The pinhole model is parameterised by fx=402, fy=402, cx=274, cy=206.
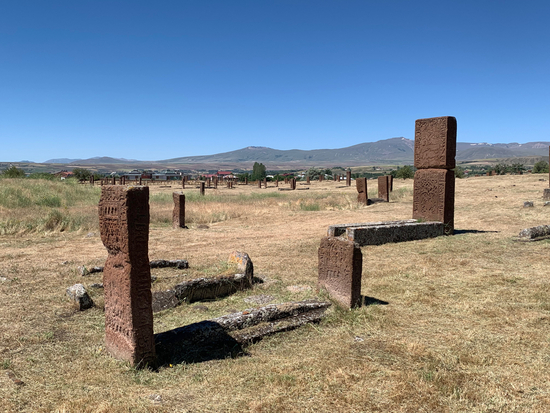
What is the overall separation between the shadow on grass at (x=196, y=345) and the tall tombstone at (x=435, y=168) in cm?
915

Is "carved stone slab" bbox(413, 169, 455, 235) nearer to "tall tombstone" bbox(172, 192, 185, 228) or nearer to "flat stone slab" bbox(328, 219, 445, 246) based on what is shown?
"flat stone slab" bbox(328, 219, 445, 246)

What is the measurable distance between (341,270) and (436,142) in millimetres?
7166

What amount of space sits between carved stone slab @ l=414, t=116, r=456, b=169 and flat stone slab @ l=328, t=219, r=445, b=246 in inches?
72.2

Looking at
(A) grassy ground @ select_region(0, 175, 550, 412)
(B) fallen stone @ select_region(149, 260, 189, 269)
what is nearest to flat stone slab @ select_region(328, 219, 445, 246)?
(A) grassy ground @ select_region(0, 175, 550, 412)

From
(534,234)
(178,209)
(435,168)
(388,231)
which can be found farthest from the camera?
(178,209)

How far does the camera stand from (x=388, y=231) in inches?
447

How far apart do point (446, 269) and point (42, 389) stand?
762 centimetres

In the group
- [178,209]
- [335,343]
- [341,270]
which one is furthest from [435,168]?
[178,209]

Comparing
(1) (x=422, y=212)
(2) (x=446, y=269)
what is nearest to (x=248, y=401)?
(2) (x=446, y=269)

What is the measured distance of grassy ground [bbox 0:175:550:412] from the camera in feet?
12.4

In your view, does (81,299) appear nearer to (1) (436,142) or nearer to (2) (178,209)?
(2) (178,209)

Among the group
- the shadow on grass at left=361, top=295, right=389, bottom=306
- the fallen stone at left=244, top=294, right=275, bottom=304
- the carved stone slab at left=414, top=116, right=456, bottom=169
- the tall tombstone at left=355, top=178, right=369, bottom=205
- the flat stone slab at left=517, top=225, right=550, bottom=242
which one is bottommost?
the fallen stone at left=244, top=294, right=275, bottom=304

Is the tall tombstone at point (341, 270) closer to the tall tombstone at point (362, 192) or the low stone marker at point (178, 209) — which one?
the low stone marker at point (178, 209)

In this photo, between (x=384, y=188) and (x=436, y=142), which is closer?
(x=436, y=142)
